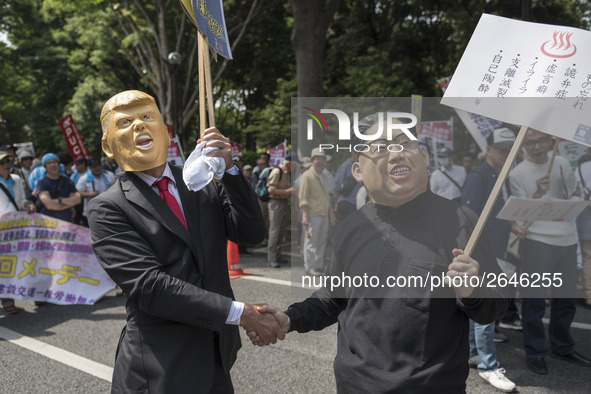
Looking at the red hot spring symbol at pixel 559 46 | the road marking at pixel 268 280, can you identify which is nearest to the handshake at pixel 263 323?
the red hot spring symbol at pixel 559 46

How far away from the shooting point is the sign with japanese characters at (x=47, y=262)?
20.1 feet

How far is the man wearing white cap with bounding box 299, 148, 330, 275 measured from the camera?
7.41ft

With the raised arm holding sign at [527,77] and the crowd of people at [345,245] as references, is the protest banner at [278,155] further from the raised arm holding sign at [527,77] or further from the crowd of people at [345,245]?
the raised arm holding sign at [527,77]

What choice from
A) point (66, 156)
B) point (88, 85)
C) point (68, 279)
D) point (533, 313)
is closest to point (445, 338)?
point (533, 313)

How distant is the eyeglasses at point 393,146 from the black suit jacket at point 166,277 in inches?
22.8

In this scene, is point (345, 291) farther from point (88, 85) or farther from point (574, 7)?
point (88, 85)

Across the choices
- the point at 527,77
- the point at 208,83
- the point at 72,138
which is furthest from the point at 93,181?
the point at 527,77

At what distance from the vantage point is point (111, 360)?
4449mm

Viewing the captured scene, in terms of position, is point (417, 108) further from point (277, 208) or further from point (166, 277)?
point (277, 208)

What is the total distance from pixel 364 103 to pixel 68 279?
17.5 feet

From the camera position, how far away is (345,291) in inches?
85.0

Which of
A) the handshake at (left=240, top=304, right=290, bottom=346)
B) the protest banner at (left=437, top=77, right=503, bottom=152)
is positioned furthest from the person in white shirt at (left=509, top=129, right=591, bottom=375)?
the handshake at (left=240, top=304, right=290, bottom=346)

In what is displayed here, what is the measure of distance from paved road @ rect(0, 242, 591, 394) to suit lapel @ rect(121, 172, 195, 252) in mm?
2161

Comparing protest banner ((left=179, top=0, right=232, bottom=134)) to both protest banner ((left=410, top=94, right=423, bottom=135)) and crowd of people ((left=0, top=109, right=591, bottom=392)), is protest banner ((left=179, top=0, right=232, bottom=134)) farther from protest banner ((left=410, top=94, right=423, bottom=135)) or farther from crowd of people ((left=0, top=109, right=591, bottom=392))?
protest banner ((left=410, top=94, right=423, bottom=135))
